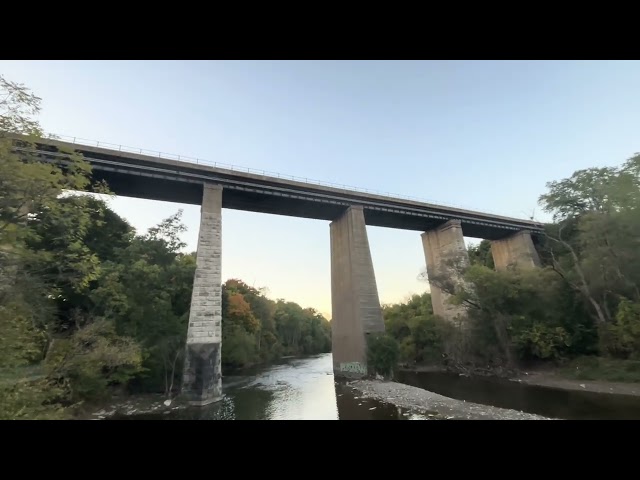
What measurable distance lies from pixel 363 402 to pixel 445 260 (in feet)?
57.8

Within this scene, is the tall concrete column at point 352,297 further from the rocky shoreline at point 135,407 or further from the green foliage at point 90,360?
the green foliage at point 90,360

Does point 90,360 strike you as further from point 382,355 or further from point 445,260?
point 445,260

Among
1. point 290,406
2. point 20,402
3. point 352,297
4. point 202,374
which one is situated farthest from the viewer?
point 352,297

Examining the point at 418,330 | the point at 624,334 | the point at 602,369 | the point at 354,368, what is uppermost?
the point at 418,330

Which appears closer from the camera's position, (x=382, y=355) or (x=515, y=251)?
(x=382, y=355)

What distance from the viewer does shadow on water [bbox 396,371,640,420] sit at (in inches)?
512

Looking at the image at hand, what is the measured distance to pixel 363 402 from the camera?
57.7 ft

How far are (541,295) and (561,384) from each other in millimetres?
6999

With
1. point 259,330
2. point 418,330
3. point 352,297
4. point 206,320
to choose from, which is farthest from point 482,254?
point 206,320

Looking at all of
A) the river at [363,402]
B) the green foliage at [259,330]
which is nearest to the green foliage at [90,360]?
the river at [363,402]

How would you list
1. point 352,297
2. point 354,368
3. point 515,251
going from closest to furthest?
point 354,368 → point 352,297 → point 515,251
